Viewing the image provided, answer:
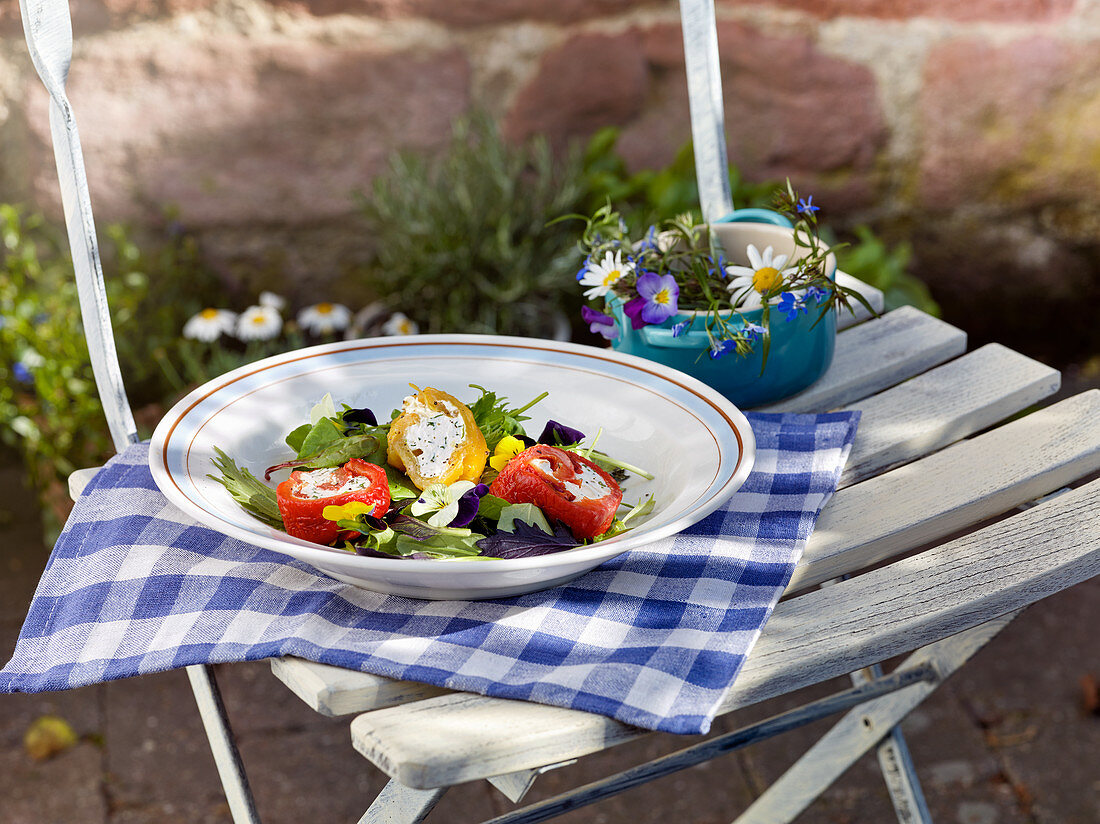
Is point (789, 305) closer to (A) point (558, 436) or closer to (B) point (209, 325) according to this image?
Answer: (A) point (558, 436)

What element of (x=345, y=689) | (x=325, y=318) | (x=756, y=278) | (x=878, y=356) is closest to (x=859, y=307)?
(x=878, y=356)

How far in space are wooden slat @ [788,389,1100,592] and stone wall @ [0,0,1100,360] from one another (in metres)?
1.14

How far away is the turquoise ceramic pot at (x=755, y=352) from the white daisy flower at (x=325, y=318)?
3.29 ft

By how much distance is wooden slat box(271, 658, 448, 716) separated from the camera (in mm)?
548

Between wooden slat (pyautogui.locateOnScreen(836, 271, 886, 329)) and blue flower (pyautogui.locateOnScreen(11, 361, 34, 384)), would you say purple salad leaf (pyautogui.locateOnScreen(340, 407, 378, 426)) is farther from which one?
blue flower (pyautogui.locateOnScreen(11, 361, 34, 384))

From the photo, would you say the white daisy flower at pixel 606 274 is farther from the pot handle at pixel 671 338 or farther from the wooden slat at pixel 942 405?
the wooden slat at pixel 942 405

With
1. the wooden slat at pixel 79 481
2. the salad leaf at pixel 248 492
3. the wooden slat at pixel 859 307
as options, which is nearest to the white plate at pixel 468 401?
the salad leaf at pixel 248 492

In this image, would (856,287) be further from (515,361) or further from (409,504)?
(409,504)

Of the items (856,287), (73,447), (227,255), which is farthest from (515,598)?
(227,255)

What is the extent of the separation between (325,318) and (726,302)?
3.55 ft

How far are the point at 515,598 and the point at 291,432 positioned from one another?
20cm

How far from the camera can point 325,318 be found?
1.78 m

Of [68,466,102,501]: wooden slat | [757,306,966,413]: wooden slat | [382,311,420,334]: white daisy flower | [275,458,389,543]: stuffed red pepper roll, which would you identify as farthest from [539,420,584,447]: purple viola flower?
[382,311,420,334]: white daisy flower

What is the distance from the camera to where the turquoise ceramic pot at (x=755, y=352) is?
31.9 inches
